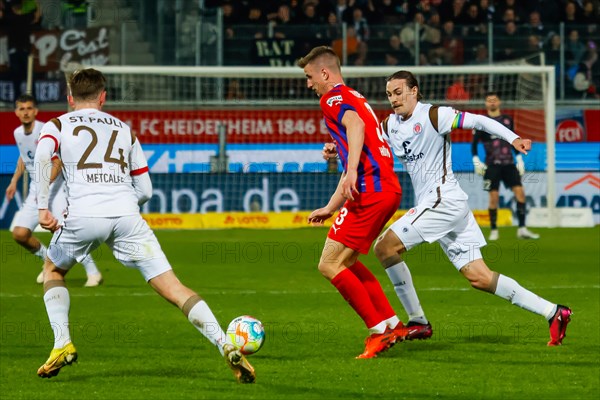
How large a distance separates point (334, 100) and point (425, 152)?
3.35ft

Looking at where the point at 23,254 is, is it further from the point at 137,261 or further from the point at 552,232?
the point at 137,261

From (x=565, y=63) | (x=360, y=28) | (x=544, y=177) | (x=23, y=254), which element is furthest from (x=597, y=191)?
(x=23, y=254)

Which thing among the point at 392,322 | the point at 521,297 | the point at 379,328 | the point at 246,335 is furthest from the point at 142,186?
the point at 521,297

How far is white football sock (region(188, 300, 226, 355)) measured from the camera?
686cm

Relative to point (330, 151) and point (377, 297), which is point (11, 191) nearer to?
point (330, 151)

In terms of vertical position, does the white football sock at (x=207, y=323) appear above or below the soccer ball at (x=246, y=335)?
above

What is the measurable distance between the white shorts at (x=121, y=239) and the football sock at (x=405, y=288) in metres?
2.20

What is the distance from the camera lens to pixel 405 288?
862 cm

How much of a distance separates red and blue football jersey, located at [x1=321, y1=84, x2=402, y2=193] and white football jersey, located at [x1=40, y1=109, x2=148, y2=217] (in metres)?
1.62

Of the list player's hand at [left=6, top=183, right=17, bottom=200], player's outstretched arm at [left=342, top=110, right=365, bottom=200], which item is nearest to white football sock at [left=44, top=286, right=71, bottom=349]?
player's outstretched arm at [left=342, top=110, right=365, bottom=200]

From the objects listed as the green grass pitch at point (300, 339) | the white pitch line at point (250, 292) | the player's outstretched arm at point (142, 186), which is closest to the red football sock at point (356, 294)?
the green grass pitch at point (300, 339)

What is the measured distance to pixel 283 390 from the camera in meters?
6.88

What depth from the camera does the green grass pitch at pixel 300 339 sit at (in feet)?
22.9

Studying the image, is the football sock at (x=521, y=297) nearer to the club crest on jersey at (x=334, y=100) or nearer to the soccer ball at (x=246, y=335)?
the club crest on jersey at (x=334, y=100)
